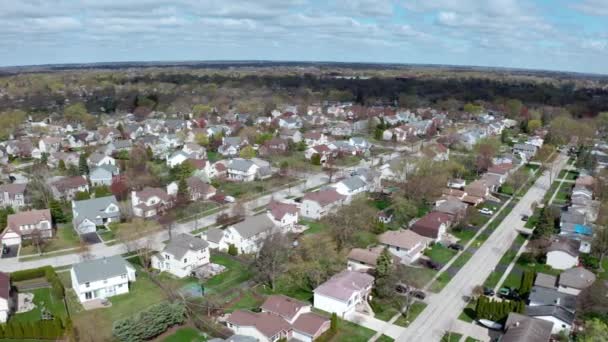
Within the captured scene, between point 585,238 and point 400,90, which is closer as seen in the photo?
point 585,238

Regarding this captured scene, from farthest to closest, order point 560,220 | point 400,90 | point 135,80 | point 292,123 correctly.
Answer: point 135,80
point 400,90
point 292,123
point 560,220

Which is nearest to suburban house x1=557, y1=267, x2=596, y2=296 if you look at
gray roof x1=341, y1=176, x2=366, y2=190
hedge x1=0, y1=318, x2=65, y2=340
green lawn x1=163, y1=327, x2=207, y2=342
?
gray roof x1=341, y1=176, x2=366, y2=190

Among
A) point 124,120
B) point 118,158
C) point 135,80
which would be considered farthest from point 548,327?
point 135,80

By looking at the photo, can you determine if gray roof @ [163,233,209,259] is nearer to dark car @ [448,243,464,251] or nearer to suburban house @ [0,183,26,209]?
dark car @ [448,243,464,251]

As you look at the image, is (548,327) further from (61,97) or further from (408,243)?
(61,97)

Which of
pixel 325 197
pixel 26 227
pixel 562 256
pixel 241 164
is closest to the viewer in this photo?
pixel 562 256

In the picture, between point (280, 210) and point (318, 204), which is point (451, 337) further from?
point (318, 204)

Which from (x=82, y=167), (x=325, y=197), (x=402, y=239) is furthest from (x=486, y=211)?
(x=82, y=167)
